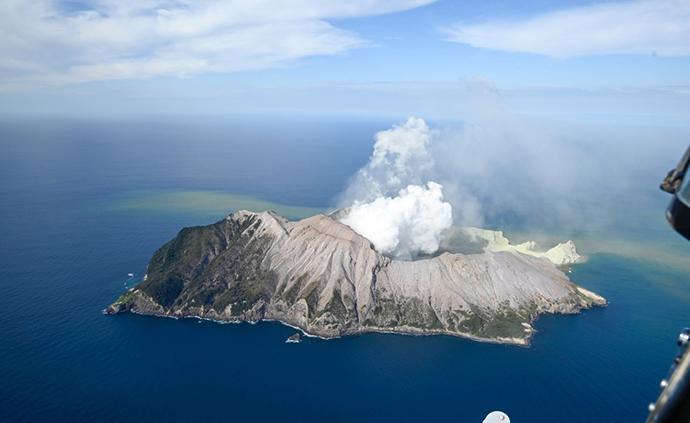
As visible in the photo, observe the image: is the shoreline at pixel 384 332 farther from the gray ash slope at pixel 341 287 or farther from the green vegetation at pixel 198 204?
the green vegetation at pixel 198 204

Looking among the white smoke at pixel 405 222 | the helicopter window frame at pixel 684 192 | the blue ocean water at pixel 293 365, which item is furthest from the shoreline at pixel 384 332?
the helicopter window frame at pixel 684 192

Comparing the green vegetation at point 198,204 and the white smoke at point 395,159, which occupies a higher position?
the white smoke at point 395,159

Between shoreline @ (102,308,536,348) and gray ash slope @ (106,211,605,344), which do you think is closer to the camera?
shoreline @ (102,308,536,348)

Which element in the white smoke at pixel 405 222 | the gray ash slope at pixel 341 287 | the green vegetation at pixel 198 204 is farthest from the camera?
the green vegetation at pixel 198 204

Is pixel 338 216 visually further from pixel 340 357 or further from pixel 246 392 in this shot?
pixel 246 392

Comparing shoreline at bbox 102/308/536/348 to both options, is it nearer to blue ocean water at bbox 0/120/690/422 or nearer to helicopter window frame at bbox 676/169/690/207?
blue ocean water at bbox 0/120/690/422

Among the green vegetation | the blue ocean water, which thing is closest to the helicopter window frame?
the blue ocean water

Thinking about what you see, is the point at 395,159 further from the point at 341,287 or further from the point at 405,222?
the point at 341,287
